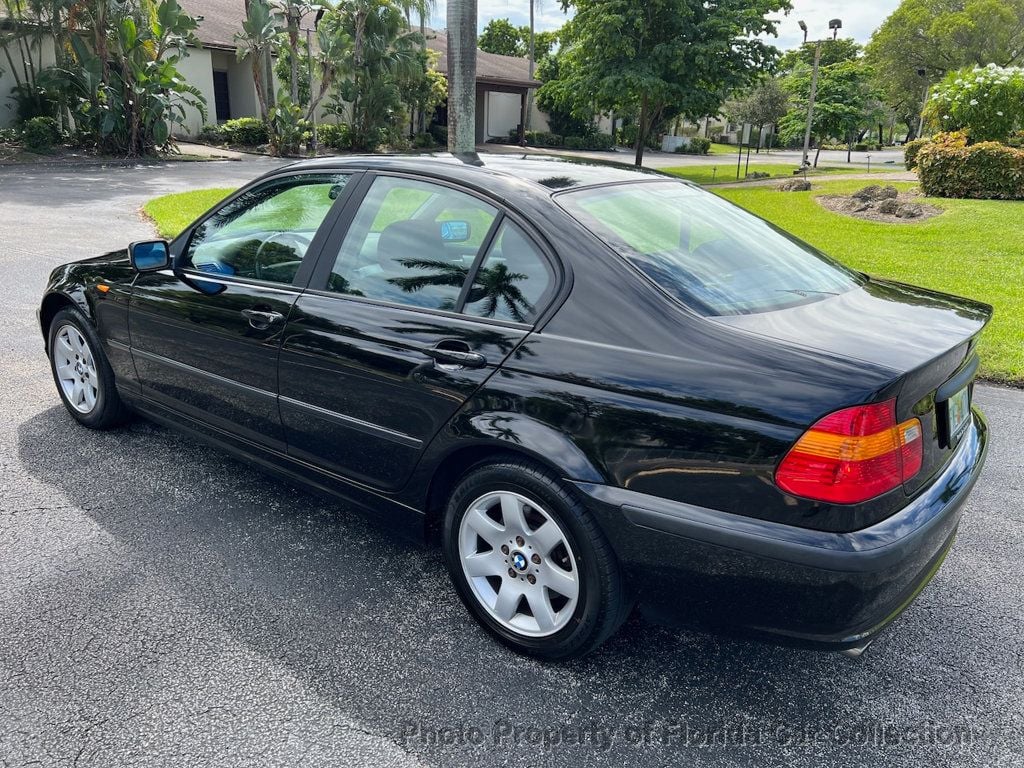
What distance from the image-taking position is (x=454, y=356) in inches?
99.8

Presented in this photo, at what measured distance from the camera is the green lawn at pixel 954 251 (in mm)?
6562

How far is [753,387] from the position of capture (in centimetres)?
206

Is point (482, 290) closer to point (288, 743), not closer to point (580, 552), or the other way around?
point (580, 552)

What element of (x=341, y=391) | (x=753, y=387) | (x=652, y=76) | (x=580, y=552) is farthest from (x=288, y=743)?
(x=652, y=76)

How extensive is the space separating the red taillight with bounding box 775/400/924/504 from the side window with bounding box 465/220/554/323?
0.93m

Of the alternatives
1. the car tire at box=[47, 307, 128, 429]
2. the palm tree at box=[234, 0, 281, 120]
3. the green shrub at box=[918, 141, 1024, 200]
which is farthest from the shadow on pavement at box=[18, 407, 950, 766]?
the palm tree at box=[234, 0, 281, 120]

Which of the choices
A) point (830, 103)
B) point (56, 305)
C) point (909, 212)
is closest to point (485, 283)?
point (56, 305)

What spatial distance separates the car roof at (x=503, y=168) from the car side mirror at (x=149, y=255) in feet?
2.56

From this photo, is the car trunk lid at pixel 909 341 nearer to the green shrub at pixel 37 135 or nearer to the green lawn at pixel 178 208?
the green lawn at pixel 178 208

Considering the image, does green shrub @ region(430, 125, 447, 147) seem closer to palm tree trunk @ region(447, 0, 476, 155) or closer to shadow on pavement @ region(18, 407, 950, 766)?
palm tree trunk @ region(447, 0, 476, 155)

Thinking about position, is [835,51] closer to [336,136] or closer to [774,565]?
[336,136]

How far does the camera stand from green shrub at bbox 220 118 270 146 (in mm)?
27500

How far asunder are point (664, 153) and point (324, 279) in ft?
154

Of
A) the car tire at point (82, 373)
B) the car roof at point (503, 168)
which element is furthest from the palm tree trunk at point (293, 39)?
the car roof at point (503, 168)
